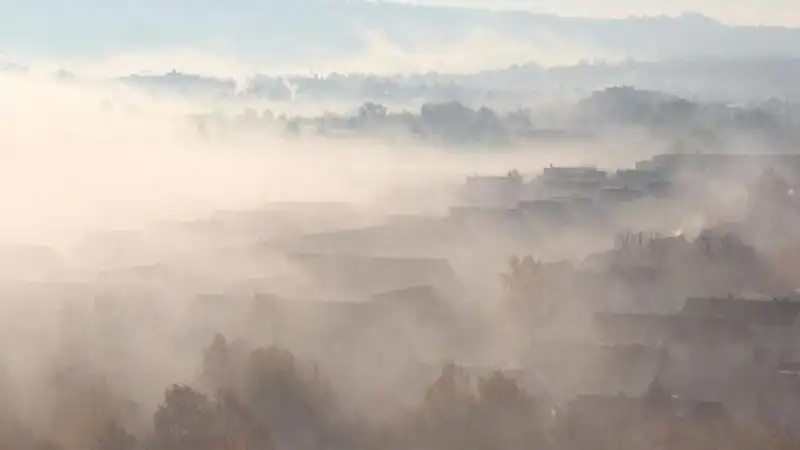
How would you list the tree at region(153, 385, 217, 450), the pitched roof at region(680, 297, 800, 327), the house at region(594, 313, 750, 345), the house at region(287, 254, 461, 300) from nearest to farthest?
1. the tree at region(153, 385, 217, 450)
2. the house at region(594, 313, 750, 345)
3. the pitched roof at region(680, 297, 800, 327)
4. the house at region(287, 254, 461, 300)

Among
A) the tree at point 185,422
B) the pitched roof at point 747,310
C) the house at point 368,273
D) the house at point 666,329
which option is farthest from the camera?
the house at point 368,273

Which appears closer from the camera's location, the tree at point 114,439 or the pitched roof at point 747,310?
the tree at point 114,439

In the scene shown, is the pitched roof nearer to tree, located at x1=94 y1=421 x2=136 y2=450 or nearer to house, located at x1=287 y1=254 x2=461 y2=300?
house, located at x1=287 y1=254 x2=461 y2=300

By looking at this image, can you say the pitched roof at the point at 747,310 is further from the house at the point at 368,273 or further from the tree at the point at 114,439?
the tree at the point at 114,439

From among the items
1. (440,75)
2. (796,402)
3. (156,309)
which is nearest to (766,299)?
(796,402)

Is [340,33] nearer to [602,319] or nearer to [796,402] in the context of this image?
[602,319]

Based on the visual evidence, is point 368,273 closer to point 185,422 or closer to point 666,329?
point 185,422

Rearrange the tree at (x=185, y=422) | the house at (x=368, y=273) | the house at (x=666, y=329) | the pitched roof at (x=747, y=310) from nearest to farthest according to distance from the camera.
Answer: the tree at (x=185, y=422), the house at (x=666, y=329), the pitched roof at (x=747, y=310), the house at (x=368, y=273)

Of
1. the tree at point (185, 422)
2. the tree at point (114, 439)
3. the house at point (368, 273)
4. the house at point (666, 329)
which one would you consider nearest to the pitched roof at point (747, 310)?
the house at point (666, 329)

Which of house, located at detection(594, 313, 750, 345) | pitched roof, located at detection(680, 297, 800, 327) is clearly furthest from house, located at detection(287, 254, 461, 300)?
pitched roof, located at detection(680, 297, 800, 327)

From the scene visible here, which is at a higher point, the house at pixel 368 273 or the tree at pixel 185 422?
the house at pixel 368 273

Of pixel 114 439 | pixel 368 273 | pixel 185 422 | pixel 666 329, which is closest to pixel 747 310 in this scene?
pixel 666 329
